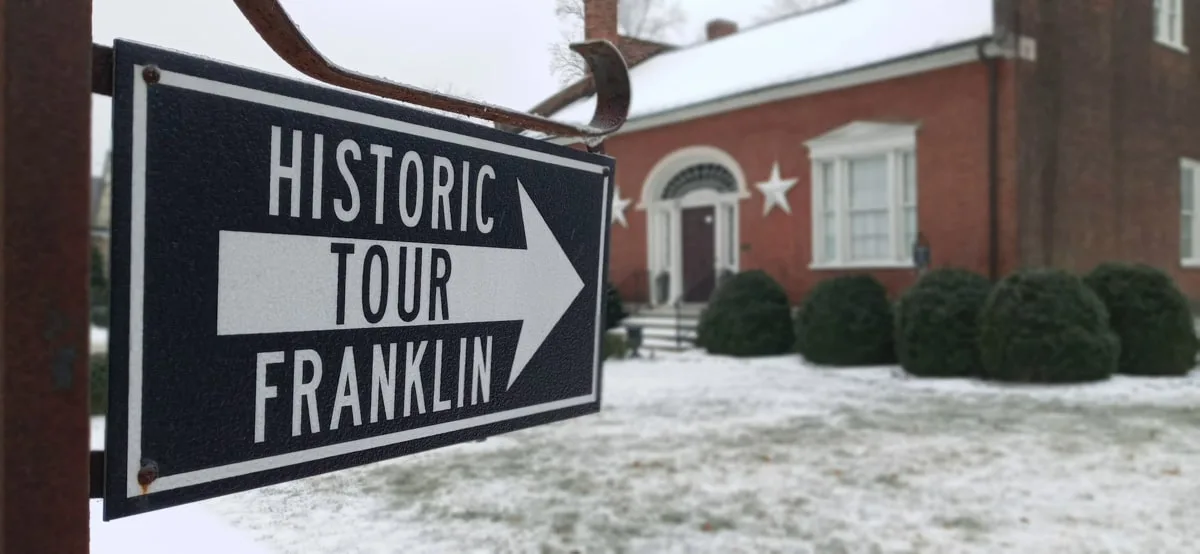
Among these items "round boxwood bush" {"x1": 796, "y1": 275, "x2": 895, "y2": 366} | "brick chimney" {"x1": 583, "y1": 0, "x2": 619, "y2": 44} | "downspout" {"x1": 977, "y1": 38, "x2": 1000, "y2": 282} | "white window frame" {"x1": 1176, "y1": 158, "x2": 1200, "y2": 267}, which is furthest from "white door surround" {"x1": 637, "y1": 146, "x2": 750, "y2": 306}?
"white window frame" {"x1": 1176, "y1": 158, "x2": 1200, "y2": 267}

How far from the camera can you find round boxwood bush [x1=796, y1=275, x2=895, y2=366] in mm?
9586

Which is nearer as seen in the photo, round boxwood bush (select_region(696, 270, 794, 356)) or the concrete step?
the concrete step

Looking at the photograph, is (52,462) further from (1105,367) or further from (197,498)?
(1105,367)

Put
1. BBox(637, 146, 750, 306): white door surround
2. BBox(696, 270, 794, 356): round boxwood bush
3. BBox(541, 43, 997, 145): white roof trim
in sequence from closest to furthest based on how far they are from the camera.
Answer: BBox(637, 146, 750, 306): white door surround < BBox(541, 43, 997, 145): white roof trim < BBox(696, 270, 794, 356): round boxwood bush

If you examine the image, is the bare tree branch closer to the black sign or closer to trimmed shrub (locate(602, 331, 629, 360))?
the black sign

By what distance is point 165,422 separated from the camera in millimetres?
725

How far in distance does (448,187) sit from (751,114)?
415 inches

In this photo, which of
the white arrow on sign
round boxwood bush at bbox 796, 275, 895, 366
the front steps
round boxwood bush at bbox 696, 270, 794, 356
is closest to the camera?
the white arrow on sign

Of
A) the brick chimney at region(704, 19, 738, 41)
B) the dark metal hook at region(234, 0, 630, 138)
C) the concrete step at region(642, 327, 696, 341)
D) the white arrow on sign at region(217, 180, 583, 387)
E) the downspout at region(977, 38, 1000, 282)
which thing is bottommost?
the concrete step at region(642, 327, 696, 341)

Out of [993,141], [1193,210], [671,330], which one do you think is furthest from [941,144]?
[1193,210]

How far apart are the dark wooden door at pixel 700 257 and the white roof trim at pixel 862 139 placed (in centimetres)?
197

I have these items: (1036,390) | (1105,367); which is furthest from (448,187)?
(1105,367)

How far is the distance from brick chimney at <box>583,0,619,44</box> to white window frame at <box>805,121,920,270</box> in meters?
10.6

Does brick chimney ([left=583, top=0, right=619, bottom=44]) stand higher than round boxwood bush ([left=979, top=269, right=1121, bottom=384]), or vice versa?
brick chimney ([left=583, top=0, right=619, bottom=44])
